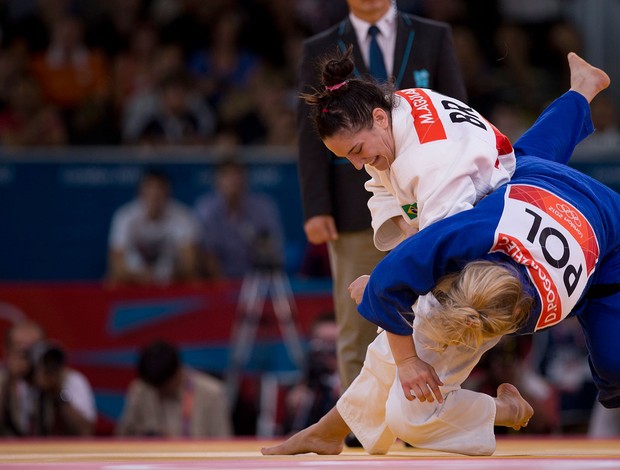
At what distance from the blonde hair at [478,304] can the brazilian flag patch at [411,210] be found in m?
0.35

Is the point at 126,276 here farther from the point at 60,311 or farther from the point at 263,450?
the point at 263,450

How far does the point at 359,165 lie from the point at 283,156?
432 cm

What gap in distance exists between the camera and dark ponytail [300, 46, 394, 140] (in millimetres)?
3488

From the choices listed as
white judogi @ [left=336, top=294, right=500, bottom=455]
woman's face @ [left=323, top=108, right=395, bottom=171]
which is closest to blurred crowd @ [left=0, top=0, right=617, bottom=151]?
woman's face @ [left=323, top=108, right=395, bottom=171]

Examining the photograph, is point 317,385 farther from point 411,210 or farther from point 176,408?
point 411,210

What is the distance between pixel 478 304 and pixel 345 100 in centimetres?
81

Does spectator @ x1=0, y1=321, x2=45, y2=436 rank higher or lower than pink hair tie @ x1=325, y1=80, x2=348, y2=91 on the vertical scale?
lower

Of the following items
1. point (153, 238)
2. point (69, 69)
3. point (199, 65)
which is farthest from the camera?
point (199, 65)

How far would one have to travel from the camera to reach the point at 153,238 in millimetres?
7719

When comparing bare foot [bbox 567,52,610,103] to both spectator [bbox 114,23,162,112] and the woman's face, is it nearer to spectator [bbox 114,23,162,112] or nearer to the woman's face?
the woman's face

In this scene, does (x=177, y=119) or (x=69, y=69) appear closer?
(x=177, y=119)

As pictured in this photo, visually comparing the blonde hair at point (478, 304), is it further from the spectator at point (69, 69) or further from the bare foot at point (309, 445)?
the spectator at point (69, 69)

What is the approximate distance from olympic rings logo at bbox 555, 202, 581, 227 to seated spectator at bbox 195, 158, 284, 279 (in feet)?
14.4

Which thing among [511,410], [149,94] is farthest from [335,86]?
[149,94]
